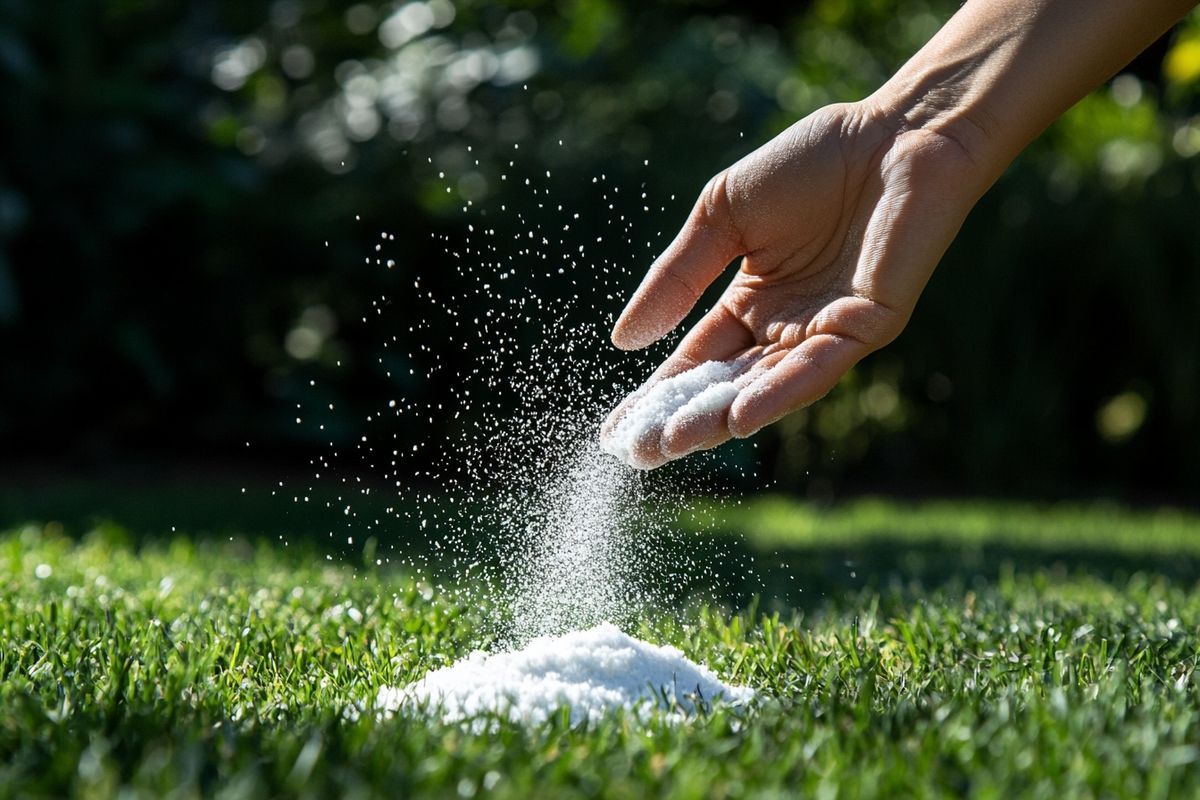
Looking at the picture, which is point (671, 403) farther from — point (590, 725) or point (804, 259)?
point (590, 725)

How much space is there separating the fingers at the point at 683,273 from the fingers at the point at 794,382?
0.36m

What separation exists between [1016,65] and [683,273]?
2.66ft

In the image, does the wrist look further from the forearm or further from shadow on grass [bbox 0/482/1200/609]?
shadow on grass [bbox 0/482/1200/609]

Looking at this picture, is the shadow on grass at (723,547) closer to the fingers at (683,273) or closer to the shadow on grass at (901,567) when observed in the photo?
the shadow on grass at (901,567)

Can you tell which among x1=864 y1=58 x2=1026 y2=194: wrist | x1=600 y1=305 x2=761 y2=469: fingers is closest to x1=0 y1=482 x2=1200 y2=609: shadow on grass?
x1=600 y1=305 x2=761 y2=469: fingers

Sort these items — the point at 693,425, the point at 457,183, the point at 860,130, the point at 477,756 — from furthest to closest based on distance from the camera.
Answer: the point at 457,183, the point at 860,130, the point at 693,425, the point at 477,756

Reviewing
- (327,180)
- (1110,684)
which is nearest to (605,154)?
(327,180)

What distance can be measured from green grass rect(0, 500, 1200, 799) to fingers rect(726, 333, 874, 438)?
0.48 meters

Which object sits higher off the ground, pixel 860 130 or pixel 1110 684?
pixel 860 130

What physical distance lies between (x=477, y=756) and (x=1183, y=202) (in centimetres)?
696

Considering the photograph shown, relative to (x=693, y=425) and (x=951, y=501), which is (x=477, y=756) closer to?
(x=693, y=425)

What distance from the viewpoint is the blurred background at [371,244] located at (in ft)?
23.3

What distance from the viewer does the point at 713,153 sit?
7.75m

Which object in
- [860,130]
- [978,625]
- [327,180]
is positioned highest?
[327,180]
